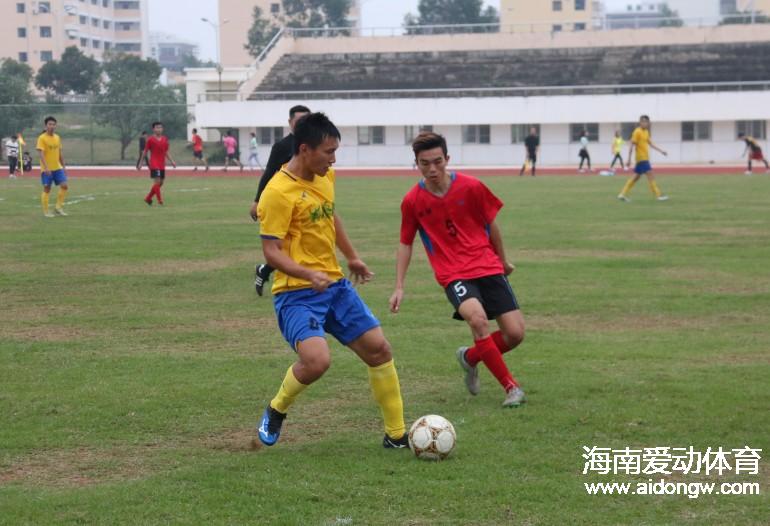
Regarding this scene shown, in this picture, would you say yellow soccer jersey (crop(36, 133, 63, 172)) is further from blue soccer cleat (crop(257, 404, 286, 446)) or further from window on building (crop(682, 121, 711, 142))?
window on building (crop(682, 121, 711, 142))

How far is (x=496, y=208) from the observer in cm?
801

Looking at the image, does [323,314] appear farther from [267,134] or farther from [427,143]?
[267,134]

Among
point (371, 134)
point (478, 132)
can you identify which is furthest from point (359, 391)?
point (371, 134)

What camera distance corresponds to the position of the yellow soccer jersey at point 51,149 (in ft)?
75.2

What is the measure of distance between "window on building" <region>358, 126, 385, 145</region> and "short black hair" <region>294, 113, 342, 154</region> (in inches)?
2140

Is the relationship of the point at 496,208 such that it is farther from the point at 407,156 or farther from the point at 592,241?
the point at 407,156

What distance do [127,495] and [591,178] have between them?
121 feet

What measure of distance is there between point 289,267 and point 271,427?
951 mm

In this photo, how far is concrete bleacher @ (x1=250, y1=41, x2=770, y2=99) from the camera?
63.8 m

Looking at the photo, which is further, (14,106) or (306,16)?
(306,16)

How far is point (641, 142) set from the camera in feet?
88.8

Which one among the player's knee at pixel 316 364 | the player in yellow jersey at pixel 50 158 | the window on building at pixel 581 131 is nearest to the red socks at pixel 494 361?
the player's knee at pixel 316 364

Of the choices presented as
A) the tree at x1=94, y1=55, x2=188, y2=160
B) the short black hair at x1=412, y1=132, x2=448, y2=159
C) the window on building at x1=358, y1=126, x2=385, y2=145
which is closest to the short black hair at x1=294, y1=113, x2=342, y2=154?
the short black hair at x1=412, y1=132, x2=448, y2=159

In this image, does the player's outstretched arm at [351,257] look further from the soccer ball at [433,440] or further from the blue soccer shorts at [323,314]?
the soccer ball at [433,440]
